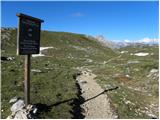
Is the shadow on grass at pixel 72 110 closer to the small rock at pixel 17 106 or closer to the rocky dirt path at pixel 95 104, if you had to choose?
the rocky dirt path at pixel 95 104

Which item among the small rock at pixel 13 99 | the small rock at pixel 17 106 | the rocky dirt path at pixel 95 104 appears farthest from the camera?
the rocky dirt path at pixel 95 104

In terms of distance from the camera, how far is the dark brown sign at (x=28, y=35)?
15.1m

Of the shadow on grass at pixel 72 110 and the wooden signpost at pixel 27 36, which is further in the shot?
the shadow on grass at pixel 72 110

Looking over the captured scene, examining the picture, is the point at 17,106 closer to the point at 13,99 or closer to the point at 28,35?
the point at 13,99

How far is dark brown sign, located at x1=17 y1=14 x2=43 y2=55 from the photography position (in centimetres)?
1511

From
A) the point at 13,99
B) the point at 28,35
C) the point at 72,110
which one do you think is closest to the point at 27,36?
the point at 28,35

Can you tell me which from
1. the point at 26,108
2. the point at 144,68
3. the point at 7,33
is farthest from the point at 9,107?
the point at 7,33

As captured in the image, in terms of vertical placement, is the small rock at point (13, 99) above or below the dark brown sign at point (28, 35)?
below

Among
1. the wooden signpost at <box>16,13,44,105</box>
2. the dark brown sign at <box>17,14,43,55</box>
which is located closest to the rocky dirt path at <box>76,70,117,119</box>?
the wooden signpost at <box>16,13,44,105</box>

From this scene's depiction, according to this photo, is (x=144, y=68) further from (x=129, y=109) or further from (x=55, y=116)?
(x=55, y=116)

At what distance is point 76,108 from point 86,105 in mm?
1417

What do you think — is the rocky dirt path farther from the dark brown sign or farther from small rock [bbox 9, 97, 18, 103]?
the dark brown sign

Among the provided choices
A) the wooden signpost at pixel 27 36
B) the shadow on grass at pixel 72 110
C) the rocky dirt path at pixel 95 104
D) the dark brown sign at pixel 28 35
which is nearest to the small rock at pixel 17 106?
the wooden signpost at pixel 27 36

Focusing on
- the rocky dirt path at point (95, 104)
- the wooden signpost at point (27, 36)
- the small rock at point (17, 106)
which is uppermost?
the wooden signpost at point (27, 36)
